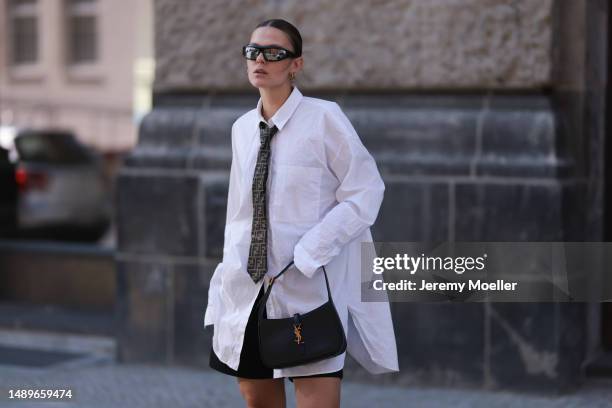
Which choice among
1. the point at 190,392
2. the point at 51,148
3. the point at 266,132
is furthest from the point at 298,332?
the point at 51,148

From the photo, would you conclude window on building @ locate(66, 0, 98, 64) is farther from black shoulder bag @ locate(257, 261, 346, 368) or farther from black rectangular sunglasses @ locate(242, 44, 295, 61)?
black shoulder bag @ locate(257, 261, 346, 368)

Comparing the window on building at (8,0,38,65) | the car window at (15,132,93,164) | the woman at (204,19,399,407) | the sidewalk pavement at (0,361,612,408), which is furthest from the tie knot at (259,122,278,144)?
the window on building at (8,0,38,65)

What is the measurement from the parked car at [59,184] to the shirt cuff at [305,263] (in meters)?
7.17

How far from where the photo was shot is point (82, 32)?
76.3ft

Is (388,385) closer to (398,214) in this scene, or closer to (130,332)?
(398,214)

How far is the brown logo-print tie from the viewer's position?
3.92 meters

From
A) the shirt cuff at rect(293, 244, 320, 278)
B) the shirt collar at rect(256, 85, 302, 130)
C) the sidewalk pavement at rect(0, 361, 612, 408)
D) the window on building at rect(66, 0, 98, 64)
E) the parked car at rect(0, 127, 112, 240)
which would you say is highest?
the window on building at rect(66, 0, 98, 64)

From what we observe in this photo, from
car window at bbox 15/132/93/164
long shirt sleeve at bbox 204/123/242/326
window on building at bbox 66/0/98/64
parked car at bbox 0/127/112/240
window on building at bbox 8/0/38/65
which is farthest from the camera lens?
window on building at bbox 8/0/38/65

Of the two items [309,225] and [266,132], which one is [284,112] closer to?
[266,132]

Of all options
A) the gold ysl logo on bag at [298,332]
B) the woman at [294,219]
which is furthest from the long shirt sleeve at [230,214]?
the gold ysl logo on bag at [298,332]

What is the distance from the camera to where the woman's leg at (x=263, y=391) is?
4.06 meters

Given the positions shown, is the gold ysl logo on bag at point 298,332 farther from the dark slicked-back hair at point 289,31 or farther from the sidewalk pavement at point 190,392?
the sidewalk pavement at point 190,392

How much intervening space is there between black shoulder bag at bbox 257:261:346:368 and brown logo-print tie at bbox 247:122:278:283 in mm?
179

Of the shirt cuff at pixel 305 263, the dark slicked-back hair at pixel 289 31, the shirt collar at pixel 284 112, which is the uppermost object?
the dark slicked-back hair at pixel 289 31
